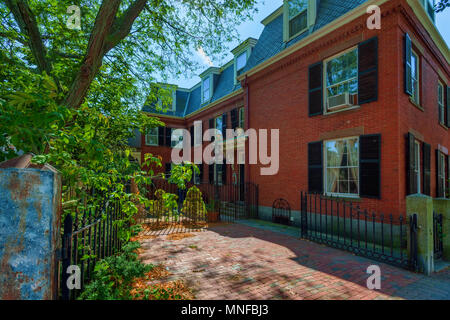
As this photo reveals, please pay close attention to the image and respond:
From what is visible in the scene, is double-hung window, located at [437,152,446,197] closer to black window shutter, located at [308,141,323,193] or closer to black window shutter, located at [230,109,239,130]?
black window shutter, located at [308,141,323,193]

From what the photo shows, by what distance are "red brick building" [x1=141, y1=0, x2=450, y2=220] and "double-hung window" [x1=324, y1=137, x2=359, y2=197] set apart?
3 cm

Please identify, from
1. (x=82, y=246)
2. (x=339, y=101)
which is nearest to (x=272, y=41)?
(x=339, y=101)

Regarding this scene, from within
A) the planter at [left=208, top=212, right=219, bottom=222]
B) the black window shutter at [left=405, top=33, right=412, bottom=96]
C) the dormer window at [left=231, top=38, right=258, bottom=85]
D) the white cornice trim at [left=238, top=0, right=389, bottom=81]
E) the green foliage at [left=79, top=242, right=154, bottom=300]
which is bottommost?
the planter at [left=208, top=212, right=219, bottom=222]

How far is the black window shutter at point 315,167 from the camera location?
8688mm

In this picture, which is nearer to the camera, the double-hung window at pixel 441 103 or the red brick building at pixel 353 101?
the red brick building at pixel 353 101

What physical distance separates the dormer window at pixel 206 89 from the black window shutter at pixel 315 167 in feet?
38.7

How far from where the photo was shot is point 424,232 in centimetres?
483

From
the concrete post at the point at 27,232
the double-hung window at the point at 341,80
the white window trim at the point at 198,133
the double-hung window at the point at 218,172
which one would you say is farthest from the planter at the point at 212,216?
the white window trim at the point at 198,133

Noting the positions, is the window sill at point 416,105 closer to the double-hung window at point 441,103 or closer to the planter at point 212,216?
the double-hung window at point 441,103

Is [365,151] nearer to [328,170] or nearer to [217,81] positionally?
[328,170]

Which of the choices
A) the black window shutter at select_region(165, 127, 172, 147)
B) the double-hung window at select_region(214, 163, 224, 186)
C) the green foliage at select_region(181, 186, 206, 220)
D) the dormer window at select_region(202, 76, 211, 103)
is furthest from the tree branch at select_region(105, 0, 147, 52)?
the black window shutter at select_region(165, 127, 172, 147)

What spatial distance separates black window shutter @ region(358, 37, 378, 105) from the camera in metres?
7.34

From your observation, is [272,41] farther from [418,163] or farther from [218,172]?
[218,172]

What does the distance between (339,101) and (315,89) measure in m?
1.28
